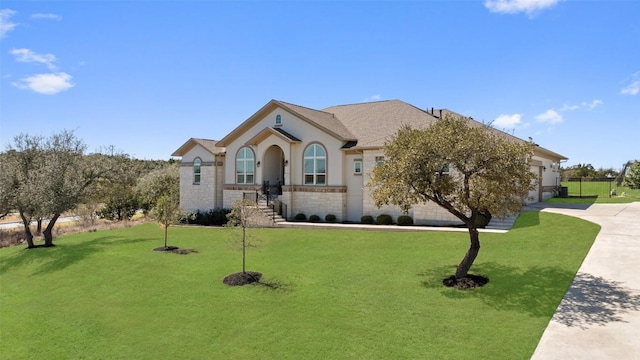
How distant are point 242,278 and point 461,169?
25.6 feet

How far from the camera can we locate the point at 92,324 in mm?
10336

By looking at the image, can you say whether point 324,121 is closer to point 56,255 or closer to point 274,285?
point 274,285

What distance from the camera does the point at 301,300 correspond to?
1074cm

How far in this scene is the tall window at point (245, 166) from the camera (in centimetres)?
2759

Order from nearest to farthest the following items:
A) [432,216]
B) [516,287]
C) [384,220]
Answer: [516,287], [432,216], [384,220]

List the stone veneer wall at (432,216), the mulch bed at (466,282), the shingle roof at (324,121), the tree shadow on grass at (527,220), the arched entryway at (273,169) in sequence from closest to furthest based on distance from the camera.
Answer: the mulch bed at (466,282) < the tree shadow on grass at (527,220) < the stone veneer wall at (432,216) < the shingle roof at (324,121) < the arched entryway at (273,169)

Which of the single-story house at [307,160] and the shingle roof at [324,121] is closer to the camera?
the single-story house at [307,160]

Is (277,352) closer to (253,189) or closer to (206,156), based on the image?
(253,189)

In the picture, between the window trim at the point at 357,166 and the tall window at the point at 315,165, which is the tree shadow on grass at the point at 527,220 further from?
the tall window at the point at 315,165

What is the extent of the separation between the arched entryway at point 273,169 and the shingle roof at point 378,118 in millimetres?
5564

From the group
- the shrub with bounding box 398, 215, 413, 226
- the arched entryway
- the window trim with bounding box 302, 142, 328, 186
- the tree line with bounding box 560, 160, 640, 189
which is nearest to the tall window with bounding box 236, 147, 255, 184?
the arched entryway

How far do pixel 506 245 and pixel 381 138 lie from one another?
34.8 feet

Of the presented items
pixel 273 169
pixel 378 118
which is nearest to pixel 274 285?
pixel 273 169

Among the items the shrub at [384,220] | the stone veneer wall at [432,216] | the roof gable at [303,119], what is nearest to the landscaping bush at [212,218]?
the roof gable at [303,119]
